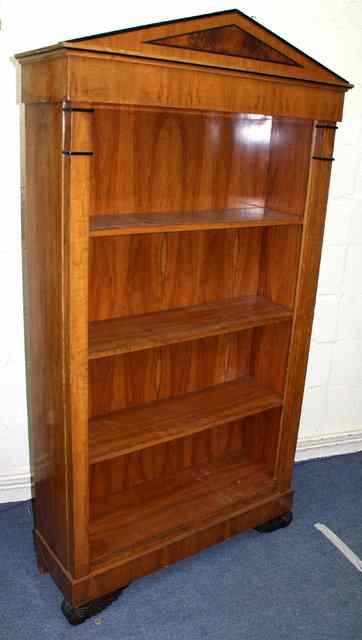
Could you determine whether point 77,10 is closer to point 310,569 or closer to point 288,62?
point 288,62

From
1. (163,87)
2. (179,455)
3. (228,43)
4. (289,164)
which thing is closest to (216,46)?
(228,43)

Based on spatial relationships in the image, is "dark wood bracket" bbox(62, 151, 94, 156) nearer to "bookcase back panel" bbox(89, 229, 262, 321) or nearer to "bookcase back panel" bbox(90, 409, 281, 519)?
"bookcase back panel" bbox(89, 229, 262, 321)

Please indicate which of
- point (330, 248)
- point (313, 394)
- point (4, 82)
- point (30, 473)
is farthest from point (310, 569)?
point (4, 82)

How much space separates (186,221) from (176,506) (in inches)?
40.0

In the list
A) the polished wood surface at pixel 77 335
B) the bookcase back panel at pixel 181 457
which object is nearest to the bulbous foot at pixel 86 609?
the polished wood surface at pixel 77 335

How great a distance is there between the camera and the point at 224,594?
200 centimetres

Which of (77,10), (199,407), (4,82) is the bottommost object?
(199,407)

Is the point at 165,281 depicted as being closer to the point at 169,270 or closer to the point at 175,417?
the point at 169,270

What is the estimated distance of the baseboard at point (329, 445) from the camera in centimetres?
283

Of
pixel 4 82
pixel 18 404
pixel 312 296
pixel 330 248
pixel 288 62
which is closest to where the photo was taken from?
pixel 288 62

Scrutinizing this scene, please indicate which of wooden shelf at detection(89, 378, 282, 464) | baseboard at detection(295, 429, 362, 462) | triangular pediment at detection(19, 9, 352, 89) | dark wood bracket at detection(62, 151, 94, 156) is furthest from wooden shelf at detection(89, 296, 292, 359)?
baseboard at detection(295, 429, 362, 462)

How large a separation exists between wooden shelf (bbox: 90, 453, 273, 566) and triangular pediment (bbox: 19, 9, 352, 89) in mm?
1423

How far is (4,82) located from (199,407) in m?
1.24

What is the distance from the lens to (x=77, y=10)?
1.84 m
